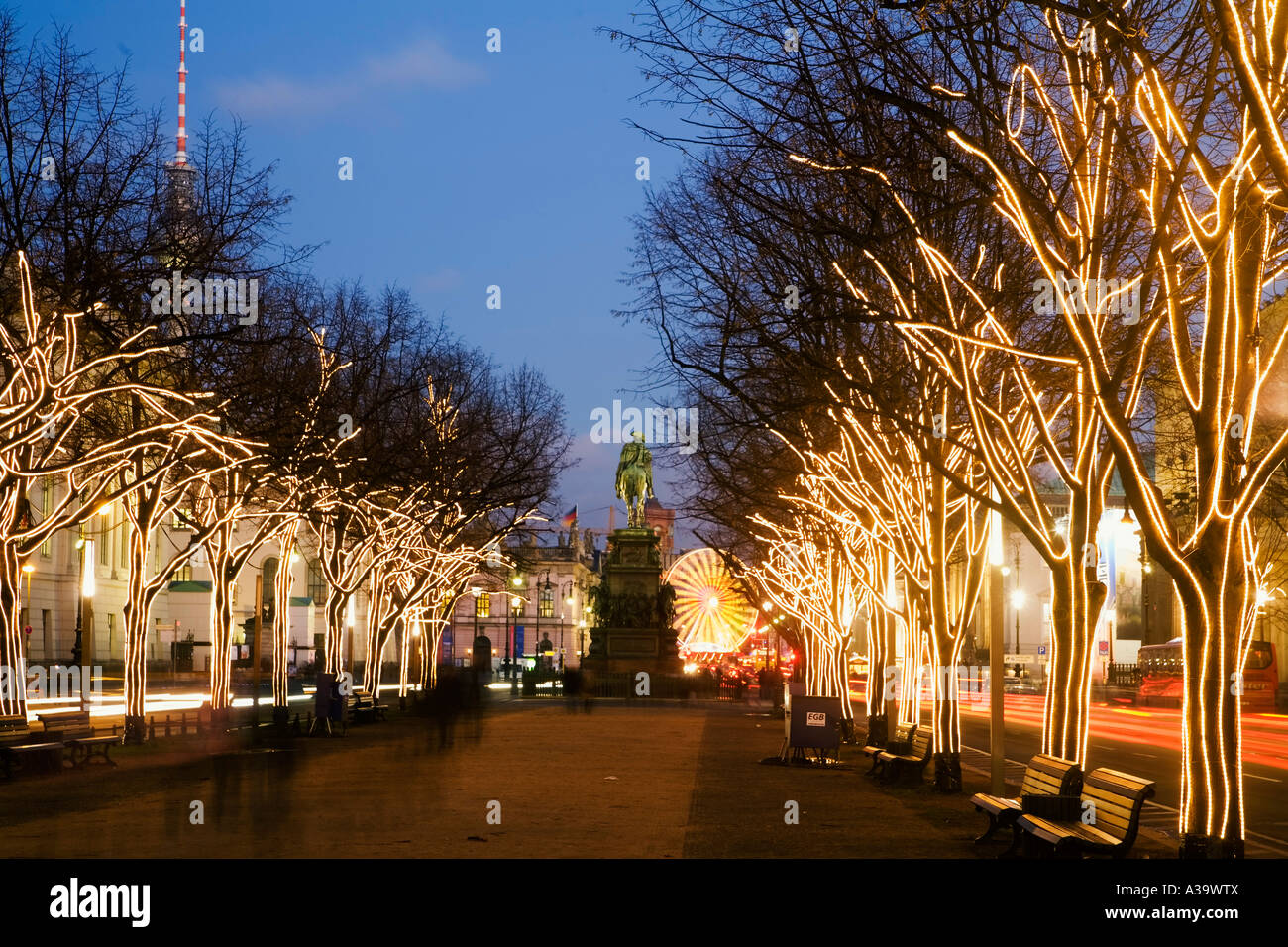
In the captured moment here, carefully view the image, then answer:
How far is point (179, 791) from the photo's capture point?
2102cm

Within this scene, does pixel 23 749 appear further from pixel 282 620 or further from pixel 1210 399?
pixel 1210 399

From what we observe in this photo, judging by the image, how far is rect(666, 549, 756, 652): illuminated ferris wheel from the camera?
234 feet

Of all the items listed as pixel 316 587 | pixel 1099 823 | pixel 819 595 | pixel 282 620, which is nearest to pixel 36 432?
pixel 1099 823

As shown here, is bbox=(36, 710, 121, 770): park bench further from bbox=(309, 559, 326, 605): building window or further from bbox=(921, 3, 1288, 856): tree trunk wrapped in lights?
bbox=(309, 559, 326, 605): building window

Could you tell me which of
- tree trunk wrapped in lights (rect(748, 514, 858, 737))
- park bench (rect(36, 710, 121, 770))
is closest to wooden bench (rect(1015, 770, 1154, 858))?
park bench (rect(36, 710, 121, 770))

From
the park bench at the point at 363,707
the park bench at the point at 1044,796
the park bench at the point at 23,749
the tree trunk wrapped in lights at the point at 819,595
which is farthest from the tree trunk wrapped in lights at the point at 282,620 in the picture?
the park bench at the point at 1044,796

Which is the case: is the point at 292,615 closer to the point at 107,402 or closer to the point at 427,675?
the point at 427,675

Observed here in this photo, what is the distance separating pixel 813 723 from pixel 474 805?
10114 mm

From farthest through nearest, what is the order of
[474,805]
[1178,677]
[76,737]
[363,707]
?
[1178,677]
[363,707]
[76,737]
[474,805]

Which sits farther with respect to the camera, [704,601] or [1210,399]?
[704,601]

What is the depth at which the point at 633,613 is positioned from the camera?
66.9 m

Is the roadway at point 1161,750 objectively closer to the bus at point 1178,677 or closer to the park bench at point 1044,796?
the park bench at point 1044,796

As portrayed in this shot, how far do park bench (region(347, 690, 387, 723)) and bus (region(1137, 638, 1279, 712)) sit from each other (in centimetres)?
2964

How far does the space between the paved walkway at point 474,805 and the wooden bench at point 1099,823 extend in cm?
126
